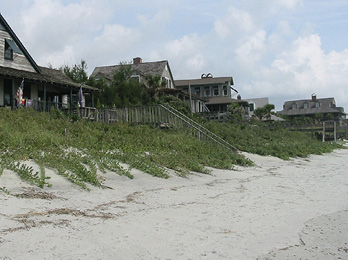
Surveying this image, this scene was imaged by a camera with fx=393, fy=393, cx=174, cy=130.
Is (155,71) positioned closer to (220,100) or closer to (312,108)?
(220,100)

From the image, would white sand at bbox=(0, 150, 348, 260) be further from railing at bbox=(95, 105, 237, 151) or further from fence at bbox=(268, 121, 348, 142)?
fence at bbox=(268, 121, 348, 142)

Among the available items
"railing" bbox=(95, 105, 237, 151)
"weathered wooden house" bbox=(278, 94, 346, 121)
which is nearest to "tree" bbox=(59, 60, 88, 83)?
"railing" bbox=(95, 105, 237, 151)

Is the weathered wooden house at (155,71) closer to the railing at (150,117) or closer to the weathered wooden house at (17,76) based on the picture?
the weathered wooden house at (17,76)

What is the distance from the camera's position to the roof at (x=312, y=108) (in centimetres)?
8425

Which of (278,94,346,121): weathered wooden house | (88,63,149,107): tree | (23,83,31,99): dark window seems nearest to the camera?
(23,83,31,99): dark window

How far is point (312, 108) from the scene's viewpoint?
86.4m

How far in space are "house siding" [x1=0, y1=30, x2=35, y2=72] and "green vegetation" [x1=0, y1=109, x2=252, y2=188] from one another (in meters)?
8.50

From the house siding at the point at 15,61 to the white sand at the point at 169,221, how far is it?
1778 cm

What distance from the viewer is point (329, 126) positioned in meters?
38.6

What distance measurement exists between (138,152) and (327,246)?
332 inches

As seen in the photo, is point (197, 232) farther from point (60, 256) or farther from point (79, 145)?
point (79, 145)

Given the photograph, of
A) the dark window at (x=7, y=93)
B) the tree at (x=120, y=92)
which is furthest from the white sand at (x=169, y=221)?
the tree at (x=120, y=92)

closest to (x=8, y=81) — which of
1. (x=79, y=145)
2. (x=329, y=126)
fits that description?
(x=79, y=145)

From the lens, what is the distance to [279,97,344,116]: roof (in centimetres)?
8425
